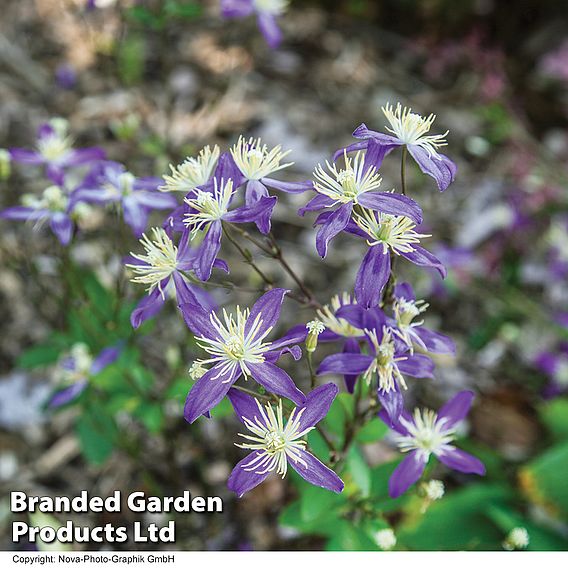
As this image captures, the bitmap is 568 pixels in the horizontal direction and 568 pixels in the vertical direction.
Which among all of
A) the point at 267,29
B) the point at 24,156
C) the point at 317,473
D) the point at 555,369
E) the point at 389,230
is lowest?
the point at 317,473

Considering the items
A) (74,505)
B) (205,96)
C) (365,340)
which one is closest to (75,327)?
(74,505)

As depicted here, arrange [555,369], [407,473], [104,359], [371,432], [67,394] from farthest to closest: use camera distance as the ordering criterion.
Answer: [555,369] → [67,394] → [104,359] → [371,432] → [407,473]

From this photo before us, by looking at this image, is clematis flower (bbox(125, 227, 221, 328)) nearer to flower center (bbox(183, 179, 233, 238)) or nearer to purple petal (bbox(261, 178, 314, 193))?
flower center (bbox(183, 179, 233, 238))

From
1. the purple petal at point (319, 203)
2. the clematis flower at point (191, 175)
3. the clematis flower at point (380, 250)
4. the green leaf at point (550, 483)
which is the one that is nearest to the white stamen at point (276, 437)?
the clematis flower at point (380, 250)

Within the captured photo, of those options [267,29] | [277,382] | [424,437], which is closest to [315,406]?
[277,382]

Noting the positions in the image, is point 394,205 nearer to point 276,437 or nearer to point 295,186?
point 295,186

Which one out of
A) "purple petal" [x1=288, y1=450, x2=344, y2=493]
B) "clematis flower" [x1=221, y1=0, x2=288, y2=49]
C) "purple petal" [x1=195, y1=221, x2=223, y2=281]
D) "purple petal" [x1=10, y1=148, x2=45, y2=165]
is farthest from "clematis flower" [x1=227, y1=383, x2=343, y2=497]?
"clematis flower" [x1=221, y1=0, x2=288, y2=49]

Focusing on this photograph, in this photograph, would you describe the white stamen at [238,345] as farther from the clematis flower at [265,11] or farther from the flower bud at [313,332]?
the clematis flower at [265,11]
